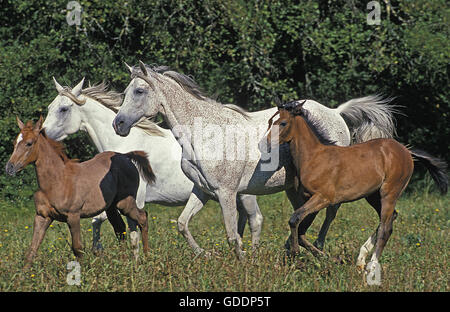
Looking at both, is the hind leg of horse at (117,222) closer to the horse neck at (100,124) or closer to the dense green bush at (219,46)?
the horse neck at (100,124)

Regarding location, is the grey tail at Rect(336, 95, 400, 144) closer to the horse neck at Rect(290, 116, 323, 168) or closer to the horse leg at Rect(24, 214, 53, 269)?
the horse neck at Rect(290, 116, 323, 168)

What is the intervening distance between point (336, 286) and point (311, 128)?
5.56 ft

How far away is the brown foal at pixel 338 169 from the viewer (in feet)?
20.6

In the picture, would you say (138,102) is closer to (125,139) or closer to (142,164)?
(142,164)

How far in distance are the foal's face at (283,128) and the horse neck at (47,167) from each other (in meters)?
2.11

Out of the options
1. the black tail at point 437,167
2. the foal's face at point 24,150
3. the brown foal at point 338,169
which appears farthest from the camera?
the black tail at point 437,167

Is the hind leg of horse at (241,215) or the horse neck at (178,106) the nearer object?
the horse neck at (178,106)

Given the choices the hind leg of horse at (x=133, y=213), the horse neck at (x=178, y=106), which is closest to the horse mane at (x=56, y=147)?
the hind leg of horse at (x=133, y=213)

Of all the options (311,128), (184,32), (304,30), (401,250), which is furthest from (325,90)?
(311,128)

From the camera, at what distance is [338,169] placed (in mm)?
6309

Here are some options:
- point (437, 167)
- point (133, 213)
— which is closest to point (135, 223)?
point (133, 213)

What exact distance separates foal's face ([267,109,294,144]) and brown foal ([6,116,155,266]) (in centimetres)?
177

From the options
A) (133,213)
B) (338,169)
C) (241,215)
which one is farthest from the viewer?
(241,215)

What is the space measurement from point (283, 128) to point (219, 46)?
6.42 meters
